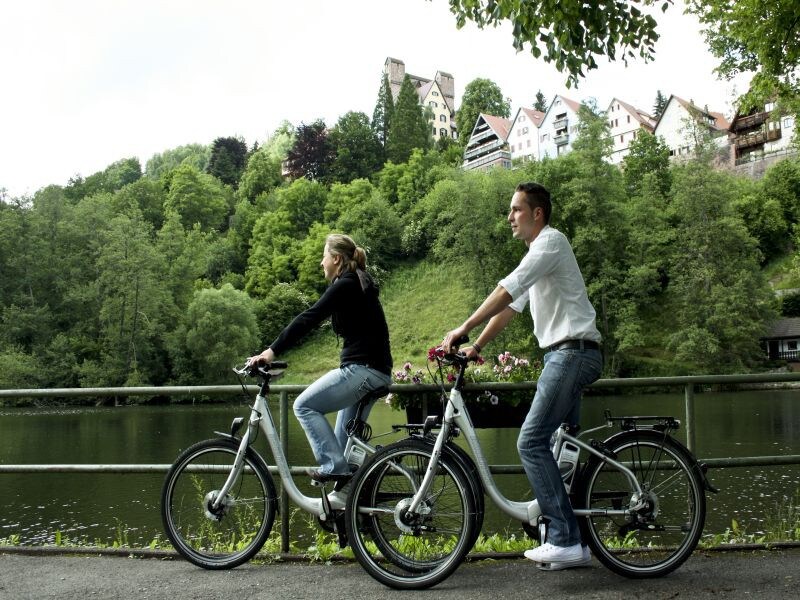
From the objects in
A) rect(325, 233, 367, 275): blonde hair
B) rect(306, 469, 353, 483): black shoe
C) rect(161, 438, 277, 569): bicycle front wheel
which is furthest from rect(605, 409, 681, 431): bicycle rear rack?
rect(161, 438, 277, 569): bicycle front wheel

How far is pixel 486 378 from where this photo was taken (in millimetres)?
6410

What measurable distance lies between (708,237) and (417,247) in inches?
1190

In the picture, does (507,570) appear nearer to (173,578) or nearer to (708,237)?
(173,578)

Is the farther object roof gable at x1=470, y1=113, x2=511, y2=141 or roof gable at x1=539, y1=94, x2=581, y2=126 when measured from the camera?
roof gable at x1=470, y1=113, x2=511, y2=141

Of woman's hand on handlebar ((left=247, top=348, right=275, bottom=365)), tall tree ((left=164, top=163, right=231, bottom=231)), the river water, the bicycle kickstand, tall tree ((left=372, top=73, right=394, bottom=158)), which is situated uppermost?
tall tree ((left=372, top=73, right=394, bottom=158))

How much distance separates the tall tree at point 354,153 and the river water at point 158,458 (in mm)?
64086

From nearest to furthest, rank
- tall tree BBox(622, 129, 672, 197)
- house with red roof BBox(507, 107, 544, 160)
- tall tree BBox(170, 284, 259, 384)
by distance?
1. tall tree BBox(170, 284, 259, 384)
2. tall tree BBox(622, 129, 672, 197)
3. house with red roof BBox(507, 107, 544, 160)

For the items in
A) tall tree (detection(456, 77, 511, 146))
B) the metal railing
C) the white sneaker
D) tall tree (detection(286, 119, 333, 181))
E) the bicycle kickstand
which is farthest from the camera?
tall tree (detection(456, 77, 511, 146))

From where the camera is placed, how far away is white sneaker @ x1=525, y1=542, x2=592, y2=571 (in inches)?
149

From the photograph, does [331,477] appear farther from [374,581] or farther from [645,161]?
[645,161]

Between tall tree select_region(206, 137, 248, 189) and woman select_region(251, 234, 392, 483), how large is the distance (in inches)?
4438

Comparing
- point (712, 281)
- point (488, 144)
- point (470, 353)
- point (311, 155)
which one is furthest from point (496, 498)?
point (311, 155)

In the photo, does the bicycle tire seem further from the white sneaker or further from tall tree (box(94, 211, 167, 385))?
tall tree (box(94, 211, 167, 385))

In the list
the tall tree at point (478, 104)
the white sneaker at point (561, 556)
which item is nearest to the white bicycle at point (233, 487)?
the white sneaker at point (561, 556)
